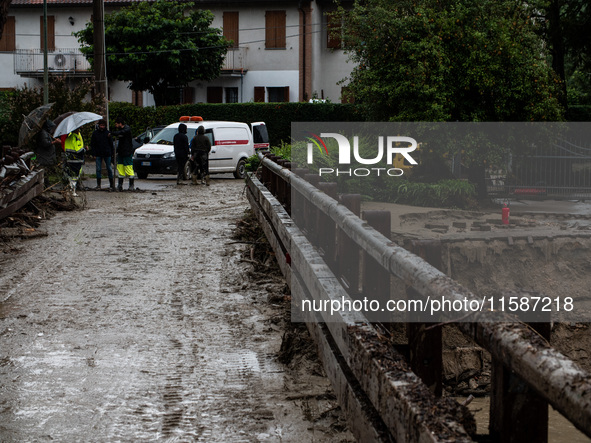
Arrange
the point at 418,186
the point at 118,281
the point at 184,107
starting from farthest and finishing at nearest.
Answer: the point at 184,107 → the point at 418,186 → the point at 118,281

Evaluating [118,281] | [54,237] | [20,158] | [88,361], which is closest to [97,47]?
[20,158]

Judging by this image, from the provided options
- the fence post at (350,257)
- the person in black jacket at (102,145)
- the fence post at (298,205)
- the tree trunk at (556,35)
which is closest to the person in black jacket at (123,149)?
the person in black jacket at (102,145)

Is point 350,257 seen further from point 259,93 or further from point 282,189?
point 259,93

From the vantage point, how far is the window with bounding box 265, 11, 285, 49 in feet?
144

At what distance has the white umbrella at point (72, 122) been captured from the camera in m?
19.2

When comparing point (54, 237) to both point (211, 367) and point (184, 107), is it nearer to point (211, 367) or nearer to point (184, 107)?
point (211, 367)

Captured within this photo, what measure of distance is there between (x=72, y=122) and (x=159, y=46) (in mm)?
21561

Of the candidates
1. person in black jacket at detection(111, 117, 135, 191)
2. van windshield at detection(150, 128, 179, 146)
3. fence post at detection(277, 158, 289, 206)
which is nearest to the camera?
fence post at detection(277, 158, 289, 206)

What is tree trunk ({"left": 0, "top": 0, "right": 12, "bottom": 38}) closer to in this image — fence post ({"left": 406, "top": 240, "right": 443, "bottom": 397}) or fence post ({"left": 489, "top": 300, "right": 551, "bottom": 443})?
fence post ({"left": 406, "top": 240, "right": 443, "bottom": 397})

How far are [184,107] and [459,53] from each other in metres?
21.4

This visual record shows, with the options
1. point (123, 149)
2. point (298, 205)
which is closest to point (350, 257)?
point (298, 205)

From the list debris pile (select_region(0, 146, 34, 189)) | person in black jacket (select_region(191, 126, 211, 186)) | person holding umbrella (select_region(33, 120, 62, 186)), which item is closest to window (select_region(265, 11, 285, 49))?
person in black jacket (select_region(191, 126, 211, 186))

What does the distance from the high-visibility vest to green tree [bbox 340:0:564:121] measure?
6.95m

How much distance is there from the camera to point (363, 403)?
377 cm
